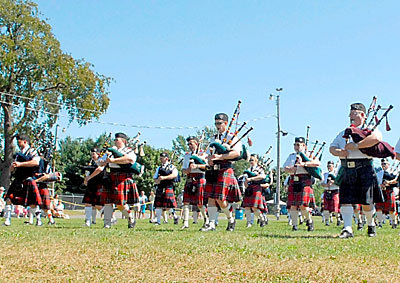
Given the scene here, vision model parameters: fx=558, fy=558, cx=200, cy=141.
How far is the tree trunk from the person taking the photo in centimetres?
2416

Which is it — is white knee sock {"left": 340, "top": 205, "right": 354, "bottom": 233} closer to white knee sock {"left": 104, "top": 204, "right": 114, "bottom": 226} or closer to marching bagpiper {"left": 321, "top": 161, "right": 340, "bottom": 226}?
white knee sock {"left": 104, "top": 204, "right": 114, "bottom": 226}

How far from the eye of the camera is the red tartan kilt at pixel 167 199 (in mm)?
12727

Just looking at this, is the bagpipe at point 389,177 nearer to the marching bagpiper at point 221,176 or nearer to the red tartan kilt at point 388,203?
the red tartan kilt at point 388,203

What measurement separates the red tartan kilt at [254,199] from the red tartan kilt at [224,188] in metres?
4.65

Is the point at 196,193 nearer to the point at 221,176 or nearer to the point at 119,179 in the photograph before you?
the point at 119,179

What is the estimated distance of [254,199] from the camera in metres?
12.6

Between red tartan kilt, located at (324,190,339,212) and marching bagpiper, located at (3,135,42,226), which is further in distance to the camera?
red tartan kilt, located at (324,190,339,212)

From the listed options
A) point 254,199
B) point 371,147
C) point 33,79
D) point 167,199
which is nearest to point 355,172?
point 371,147

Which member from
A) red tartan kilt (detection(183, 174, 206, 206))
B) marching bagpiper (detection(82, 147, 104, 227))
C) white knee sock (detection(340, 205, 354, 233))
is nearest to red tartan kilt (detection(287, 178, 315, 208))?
red tartan kilt (detection(183, 174, 206, 206))

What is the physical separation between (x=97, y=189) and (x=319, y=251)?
6854 millimetres

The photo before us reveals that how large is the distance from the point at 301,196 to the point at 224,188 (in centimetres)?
238

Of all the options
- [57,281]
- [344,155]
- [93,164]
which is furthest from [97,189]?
[57,281]

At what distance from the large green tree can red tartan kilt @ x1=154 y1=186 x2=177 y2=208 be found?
1165cm

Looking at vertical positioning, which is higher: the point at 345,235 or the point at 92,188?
the point at 92,188
